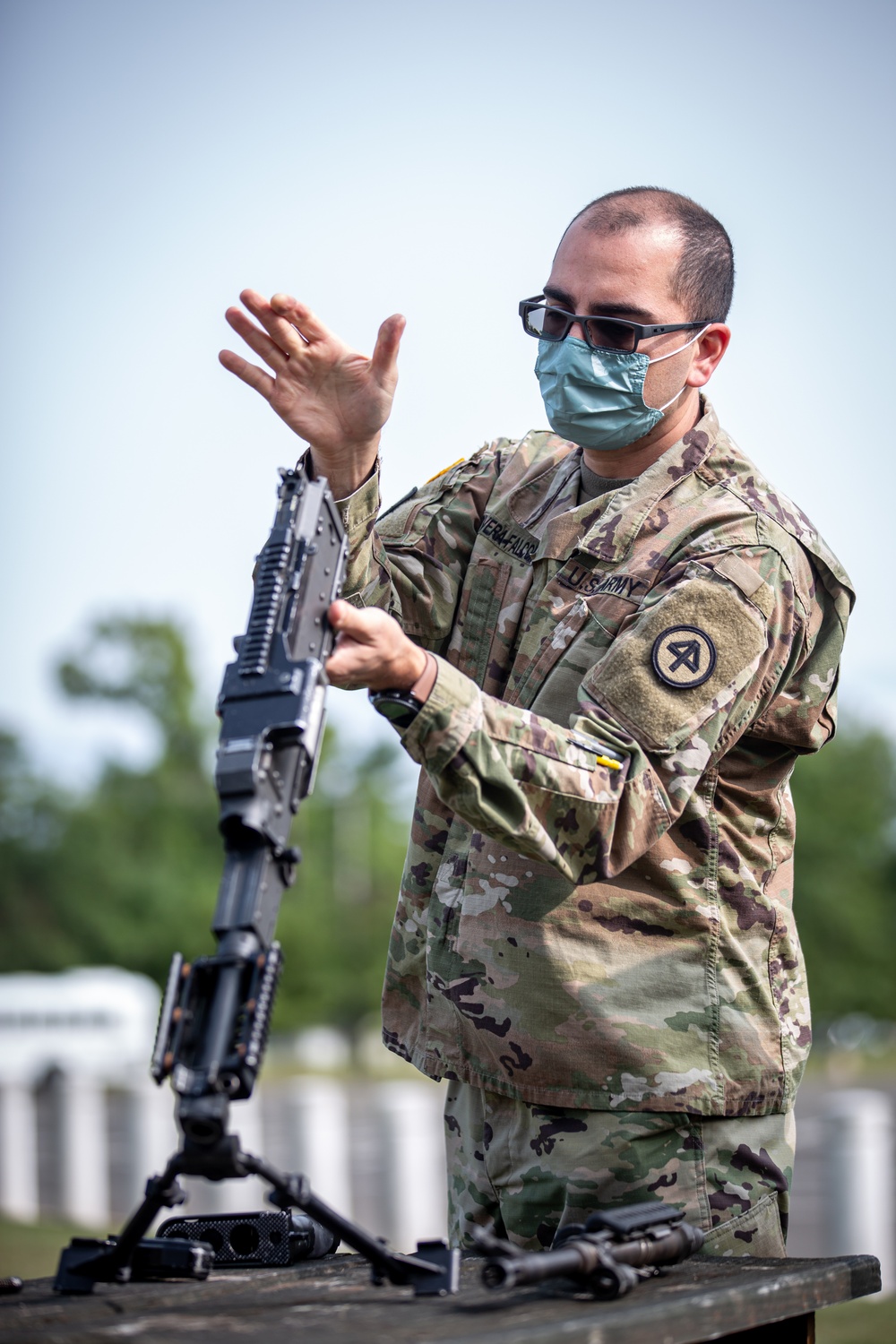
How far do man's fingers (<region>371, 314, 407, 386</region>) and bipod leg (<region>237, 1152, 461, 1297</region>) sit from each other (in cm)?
173

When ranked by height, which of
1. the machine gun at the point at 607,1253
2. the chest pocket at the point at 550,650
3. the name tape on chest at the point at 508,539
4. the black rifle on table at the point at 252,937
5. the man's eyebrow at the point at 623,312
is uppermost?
the man's eyebrow at the point at 623,312

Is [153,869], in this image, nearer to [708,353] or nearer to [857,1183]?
[857,1183]

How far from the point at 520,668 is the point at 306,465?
694 mm

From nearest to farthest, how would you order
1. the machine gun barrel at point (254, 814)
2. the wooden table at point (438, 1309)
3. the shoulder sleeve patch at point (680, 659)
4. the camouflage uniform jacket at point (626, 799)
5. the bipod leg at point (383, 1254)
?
the wooden table at point (438, 1309) → the machine gun barrel at point (254, 814) → the bipod leg at point (383, 1254) → the camouflage uniform jacket at point (626, 799) → the shoulder sleeve patch at point (680, 659)

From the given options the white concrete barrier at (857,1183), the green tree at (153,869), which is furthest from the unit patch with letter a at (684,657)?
the green tree at (153,869)

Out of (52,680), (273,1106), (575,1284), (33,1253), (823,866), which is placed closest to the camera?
(575,1284)

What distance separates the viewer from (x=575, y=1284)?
2.49 meters

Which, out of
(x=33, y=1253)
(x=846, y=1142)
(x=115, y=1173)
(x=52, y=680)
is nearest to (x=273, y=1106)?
(x=115, y=1173)

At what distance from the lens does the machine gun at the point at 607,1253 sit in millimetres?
2365

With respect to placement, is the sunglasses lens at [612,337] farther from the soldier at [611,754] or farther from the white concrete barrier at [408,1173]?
the white concrete barrier at [408,1173]

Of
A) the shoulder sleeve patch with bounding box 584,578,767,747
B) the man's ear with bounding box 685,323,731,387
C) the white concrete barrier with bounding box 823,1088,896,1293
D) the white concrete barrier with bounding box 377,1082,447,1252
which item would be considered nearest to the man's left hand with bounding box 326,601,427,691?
the shoulder sleeve patch with bounding box 584,578,767,747

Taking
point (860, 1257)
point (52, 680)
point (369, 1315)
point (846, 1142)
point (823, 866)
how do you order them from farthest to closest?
point (52, 680) → point (823, 866) → point (846, 1142) → point (860, 1257) → point (369, 1315)

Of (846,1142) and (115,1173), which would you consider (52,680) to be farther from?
(846,1142)

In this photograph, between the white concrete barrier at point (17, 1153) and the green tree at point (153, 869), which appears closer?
the white concrete barrier at point (17, 1153)
